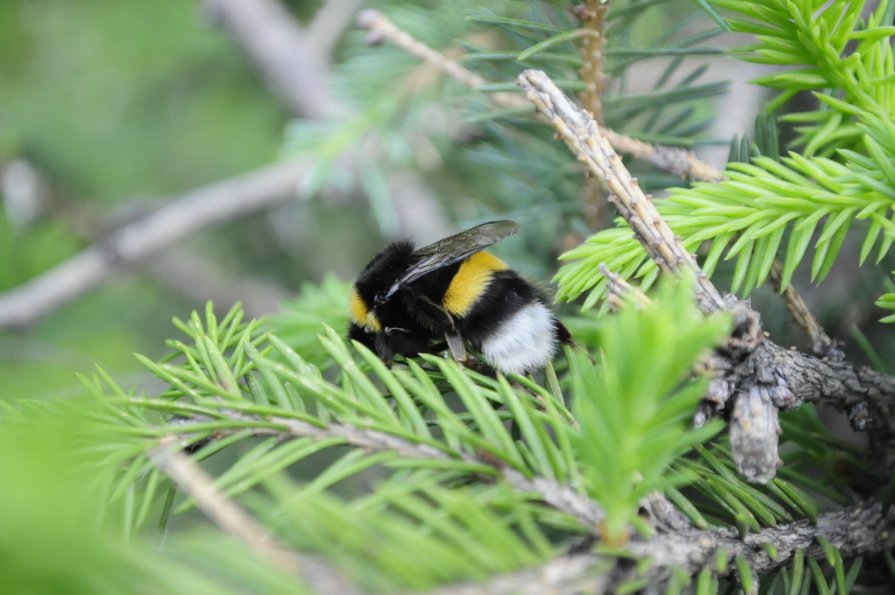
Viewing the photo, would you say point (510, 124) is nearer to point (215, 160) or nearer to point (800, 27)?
point (800, 27)

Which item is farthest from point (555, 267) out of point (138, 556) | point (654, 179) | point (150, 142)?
point (150, 142)

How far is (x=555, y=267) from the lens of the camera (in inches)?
37.6

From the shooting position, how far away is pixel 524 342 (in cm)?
71

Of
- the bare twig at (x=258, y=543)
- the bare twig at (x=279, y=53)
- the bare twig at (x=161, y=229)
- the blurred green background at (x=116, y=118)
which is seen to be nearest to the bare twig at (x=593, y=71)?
the bare twig at (x=258, y=543)

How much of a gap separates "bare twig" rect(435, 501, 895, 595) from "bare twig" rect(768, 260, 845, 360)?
4.7 inches

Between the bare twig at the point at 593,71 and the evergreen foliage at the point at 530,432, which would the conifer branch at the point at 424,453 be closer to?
the evergreen foliage at the point at 530,432

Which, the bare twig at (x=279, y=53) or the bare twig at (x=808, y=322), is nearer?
the bare twig at (x=808, y=322)

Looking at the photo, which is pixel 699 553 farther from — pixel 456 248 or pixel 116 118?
pixel 116 118

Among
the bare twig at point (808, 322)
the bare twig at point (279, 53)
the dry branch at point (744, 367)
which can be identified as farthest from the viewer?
the bare twig at point (279, 53)

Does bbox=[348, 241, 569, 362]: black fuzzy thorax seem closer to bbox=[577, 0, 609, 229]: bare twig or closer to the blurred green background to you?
bbox=[577, 0, 609, 229]: bare twig

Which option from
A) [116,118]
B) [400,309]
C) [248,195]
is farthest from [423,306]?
[116,118]

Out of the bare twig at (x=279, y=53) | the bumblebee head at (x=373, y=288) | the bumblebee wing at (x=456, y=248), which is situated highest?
the bare twig at (x=279, y=53)

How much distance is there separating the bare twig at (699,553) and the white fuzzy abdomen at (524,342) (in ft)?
0.86

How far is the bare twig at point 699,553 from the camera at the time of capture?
346mm
